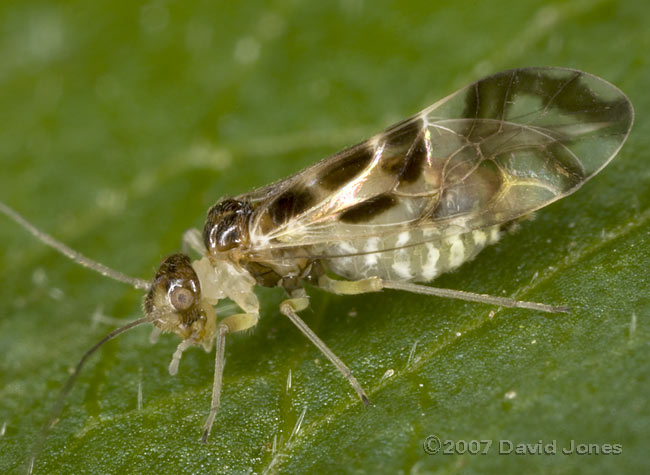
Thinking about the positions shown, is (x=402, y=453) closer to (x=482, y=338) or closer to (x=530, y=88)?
(x=482, y=338)

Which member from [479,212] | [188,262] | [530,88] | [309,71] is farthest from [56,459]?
[309,71]

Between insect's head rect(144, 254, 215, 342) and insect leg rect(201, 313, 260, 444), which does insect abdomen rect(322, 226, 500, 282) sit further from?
insect's head rect(144, 254, 215, 342)

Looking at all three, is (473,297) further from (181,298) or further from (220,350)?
(181,298)

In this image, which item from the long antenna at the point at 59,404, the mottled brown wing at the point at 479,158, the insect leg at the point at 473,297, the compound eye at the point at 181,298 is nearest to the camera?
the insect leg at the point at 473,297

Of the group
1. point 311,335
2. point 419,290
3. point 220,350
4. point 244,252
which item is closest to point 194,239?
point 244,252

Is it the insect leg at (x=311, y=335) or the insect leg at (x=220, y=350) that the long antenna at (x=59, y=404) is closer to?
the insect leg at (x=220, y=350)

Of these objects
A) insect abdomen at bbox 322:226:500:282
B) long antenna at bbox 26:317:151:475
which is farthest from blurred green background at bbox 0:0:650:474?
insect abdomen at bbox 322:226:500:282

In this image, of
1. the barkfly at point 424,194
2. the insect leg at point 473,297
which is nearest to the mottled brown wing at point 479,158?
the barkfly at point 424,194
